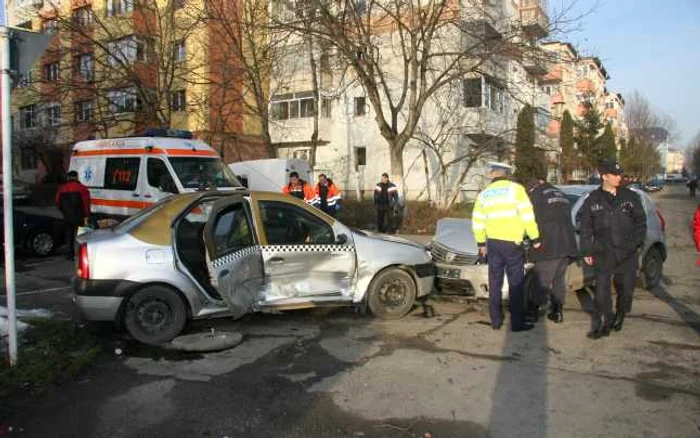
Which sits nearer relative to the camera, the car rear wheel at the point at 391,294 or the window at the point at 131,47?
the car rear wheel at the point at 391,294

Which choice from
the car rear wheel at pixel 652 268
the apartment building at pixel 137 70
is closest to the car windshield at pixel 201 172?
the apartment building at pixel 137 70

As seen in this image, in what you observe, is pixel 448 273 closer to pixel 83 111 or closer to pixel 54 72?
pixel 83 111

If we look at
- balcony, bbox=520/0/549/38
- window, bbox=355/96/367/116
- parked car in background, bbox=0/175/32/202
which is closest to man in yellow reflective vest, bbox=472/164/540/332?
balcony, bbox=520/0/549/38

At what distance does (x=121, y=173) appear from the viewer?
13203 mm

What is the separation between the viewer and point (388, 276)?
262 inches

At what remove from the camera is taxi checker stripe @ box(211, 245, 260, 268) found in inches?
222

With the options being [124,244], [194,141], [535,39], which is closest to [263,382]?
[124,244]

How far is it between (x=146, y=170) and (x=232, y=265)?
8.00 metres

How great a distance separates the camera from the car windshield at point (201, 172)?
12758 mm

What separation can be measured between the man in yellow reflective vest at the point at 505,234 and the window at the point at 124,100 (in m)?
18.6

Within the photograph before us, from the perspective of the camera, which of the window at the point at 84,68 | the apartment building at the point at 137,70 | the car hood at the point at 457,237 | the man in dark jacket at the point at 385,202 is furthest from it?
the window at the point at 84,68

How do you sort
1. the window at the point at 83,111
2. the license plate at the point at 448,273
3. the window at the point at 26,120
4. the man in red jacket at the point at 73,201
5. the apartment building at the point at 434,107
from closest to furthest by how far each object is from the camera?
the license plate at the point at 448,273, the man in red jacket at the point at 73,201, the apartment building at the point at 434,107, the window at the point at 83,111, the window at the point at 26,120

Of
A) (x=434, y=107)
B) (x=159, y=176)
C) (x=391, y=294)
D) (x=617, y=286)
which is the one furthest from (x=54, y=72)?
(x=617, y=286)

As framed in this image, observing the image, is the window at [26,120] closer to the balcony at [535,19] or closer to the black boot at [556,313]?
the balcony at [535,19]
